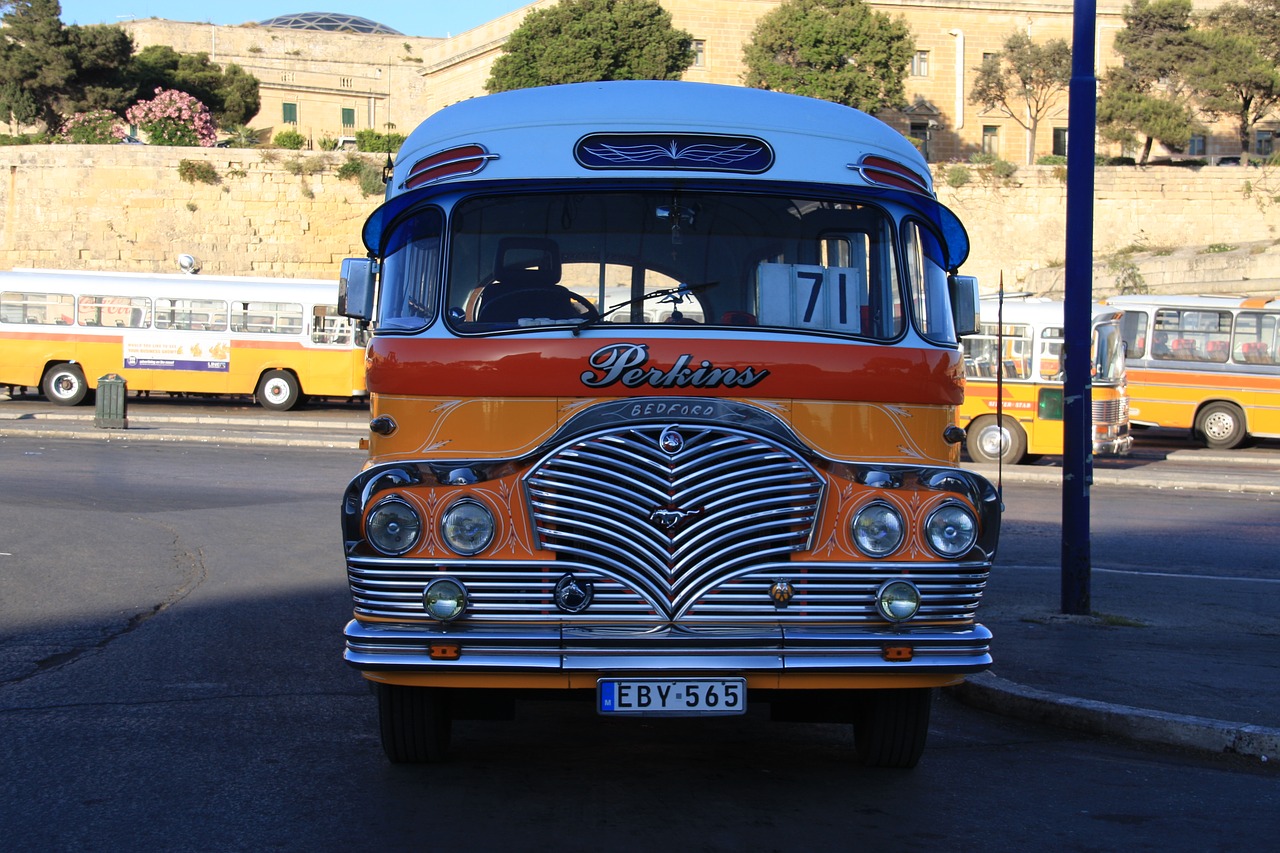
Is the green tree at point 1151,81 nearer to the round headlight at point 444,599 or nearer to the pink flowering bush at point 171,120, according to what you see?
the pink flowering bush at point 171,120

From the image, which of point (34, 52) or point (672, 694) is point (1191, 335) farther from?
point (34, 52)

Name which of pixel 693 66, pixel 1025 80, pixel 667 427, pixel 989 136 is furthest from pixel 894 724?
pixel 989 136

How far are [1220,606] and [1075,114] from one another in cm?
347

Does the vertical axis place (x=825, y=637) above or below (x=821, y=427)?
below

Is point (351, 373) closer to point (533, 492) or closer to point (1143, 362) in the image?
point (1143, 362)

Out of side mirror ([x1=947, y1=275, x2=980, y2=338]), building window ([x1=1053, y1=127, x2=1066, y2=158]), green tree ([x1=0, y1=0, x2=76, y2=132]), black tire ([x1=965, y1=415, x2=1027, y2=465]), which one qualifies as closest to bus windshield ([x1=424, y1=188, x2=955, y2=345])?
side mirror ([x1=947, y1=275, x2=980, y2=338])

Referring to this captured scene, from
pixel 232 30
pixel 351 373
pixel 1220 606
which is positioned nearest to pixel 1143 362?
pixel 351 373

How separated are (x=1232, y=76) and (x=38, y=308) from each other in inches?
2104

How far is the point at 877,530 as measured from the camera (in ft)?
16.0

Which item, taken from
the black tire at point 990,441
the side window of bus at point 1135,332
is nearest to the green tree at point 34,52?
the side window of bus at point 1135,332

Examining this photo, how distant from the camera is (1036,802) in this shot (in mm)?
5230

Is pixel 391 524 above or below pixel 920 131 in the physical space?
below

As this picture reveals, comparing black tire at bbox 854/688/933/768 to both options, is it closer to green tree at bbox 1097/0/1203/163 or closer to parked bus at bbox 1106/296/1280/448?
parked bus at bbox 1106/296/1280/448

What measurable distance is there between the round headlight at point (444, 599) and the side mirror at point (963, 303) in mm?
2294
